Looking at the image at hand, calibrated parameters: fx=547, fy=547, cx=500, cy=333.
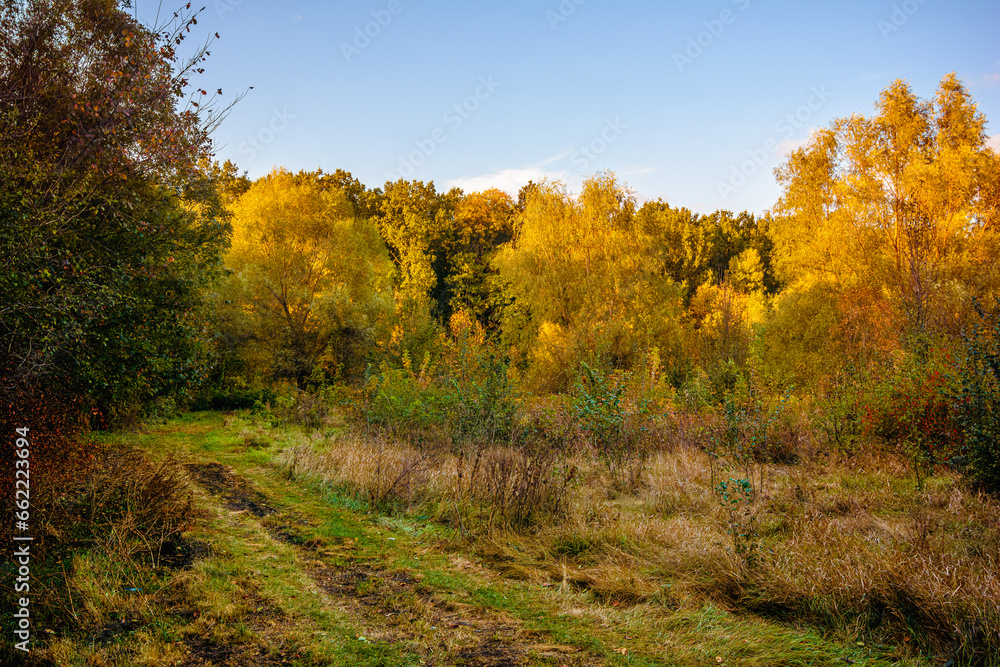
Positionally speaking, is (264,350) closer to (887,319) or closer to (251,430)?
(251,430)

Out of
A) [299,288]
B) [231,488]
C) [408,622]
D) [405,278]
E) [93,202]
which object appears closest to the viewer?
[408,622]

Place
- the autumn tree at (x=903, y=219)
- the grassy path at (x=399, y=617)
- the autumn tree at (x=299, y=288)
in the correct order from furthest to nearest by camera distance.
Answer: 1. the autumn tree at (x=299, y=288)
2. the autumn tree at (x=903, y=219)
3. the grassy path at (x=399, y=617)

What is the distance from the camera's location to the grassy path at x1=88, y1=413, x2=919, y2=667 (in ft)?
12.3

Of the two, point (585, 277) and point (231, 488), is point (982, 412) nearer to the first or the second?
point (231, 488)

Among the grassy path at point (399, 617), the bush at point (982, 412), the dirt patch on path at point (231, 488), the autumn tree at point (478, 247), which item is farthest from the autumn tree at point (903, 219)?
the autumn tree at point (478, 247)

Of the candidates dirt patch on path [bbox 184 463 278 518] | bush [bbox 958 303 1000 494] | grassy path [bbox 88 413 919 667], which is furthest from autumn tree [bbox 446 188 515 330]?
grassy path [bbox 88 413 919 667]

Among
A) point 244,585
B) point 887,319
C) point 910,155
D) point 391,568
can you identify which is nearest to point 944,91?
point 910,155

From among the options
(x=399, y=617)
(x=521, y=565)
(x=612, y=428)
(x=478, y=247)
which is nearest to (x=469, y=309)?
(x=612, y=428)

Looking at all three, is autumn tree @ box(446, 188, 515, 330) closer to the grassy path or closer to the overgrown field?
the overgrown field

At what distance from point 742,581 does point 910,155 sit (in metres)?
17.9

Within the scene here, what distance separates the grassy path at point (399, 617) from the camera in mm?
3752

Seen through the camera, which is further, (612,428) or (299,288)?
(299,288)

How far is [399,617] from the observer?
14.4 ft

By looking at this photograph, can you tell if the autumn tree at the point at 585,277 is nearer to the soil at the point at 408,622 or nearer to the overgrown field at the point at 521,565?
the overgrown field at the point at 521,565
